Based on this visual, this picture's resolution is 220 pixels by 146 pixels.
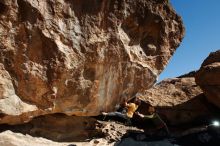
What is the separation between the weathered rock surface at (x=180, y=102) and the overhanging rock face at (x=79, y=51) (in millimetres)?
3728

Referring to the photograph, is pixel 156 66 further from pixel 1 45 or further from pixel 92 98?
pixel 1 45

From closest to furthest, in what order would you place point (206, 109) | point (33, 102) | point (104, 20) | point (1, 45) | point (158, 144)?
point (1, 45) → point (33, 102) → point (104, 20) → point (158, 144) → point (206, 109)

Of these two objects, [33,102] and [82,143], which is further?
[82,143]

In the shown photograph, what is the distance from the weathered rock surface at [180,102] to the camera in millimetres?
12734

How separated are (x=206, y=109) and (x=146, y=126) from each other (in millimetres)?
2451

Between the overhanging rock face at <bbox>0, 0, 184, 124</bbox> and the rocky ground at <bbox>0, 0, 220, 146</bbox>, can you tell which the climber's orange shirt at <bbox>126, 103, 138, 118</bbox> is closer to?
the rocky ground at <bbox>0, 0, 220, 146</bbox>

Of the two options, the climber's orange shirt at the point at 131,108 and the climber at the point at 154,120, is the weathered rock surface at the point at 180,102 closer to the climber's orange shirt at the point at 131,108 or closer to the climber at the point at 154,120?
the climber at the point at 154,120

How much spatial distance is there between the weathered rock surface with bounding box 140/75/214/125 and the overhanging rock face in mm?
3728

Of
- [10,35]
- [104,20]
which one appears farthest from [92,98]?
[10,35]

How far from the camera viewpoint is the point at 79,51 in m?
7.98

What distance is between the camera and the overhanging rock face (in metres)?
7.06

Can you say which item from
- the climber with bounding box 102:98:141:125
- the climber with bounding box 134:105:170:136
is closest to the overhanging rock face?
the climber with bounding box 102:98:141:125

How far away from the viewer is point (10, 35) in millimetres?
6973

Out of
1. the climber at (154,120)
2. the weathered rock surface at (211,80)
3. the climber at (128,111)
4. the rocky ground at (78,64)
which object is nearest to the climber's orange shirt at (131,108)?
the climber at (128,111)
